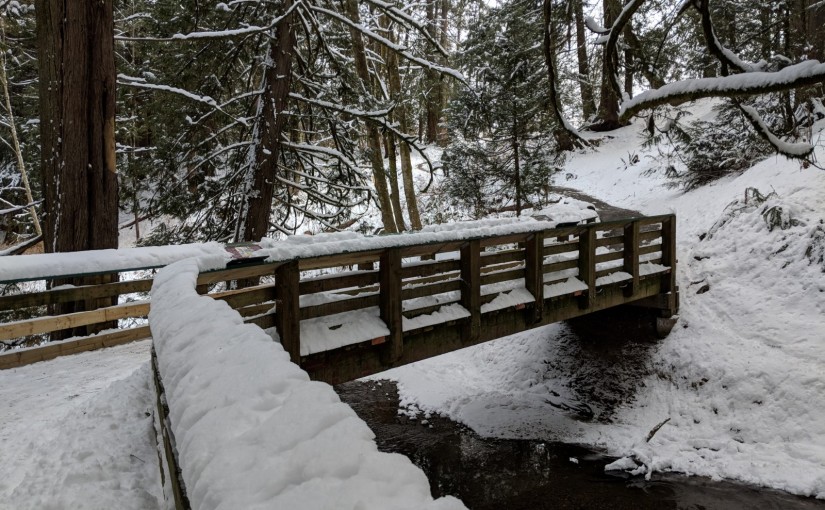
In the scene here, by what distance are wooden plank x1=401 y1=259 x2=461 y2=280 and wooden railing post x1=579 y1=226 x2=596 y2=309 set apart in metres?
2.55

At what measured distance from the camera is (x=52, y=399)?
408 centimetres

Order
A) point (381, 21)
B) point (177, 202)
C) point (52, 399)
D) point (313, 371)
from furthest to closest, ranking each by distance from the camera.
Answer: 1. point (381, 21)
2. point (177, 202)
3. point (313, 371)
4. point (52, 399)

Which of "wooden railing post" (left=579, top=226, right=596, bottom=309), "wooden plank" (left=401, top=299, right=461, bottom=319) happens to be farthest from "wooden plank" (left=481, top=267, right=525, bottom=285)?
"wooden railing post" (left=579, top=226, right=596, bottom=309)

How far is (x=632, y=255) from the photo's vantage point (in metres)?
8.15

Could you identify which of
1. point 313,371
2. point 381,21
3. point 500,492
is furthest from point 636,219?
point 381,21

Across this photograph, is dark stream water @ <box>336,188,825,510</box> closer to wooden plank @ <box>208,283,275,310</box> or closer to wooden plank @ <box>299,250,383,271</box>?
wooden plank @ <box>299,250,383,271</box>

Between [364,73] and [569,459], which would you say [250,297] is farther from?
[364,73]

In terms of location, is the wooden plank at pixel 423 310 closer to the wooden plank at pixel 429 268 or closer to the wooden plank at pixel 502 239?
the wooden plank at pixel 429 268

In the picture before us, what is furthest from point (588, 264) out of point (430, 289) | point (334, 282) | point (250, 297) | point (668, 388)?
point (250, 297)

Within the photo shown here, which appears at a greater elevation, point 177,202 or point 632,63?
point 632,63

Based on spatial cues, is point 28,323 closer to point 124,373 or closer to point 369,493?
point 124,373

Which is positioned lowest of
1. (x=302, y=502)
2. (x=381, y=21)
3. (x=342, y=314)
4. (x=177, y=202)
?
(x=342, y=314)

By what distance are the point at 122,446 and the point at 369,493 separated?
2.94 metres

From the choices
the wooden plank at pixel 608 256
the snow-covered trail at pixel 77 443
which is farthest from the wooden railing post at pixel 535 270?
the snow-covered trail at pixel 77 443
